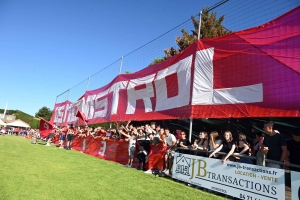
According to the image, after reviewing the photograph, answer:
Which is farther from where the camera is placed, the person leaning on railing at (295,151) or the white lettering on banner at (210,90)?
the white lettering on banner at (210,90)

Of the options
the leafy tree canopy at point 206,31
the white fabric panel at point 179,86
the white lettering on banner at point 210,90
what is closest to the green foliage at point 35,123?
the leafy tree canopy at point 206,31

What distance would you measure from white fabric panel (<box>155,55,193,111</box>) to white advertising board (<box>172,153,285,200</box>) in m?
2.40

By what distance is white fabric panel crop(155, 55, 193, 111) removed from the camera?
319 inches

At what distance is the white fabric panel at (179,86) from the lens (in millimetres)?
8094

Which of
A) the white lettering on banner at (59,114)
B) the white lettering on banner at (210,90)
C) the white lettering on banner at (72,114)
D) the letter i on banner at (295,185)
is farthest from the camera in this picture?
the white lettering on banner at (59,114)

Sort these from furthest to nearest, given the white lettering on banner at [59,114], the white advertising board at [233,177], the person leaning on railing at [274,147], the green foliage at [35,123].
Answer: the green foliage at [35,123], the white lettering on banner at [59,114], the person leaning on railing at [274,147], the white advertising board at [233,177]

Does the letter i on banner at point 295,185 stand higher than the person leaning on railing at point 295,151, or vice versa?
the person leaning on railing at point 295,151

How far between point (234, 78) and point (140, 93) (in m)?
5.45

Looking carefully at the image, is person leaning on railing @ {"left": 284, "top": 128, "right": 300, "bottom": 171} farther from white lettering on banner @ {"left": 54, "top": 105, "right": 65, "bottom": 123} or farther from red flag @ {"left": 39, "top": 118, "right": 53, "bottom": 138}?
white lettering on banner @ {"left": 54, "top": 105, "right": 65, "bottom": 123}

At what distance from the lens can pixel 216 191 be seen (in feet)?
17.3

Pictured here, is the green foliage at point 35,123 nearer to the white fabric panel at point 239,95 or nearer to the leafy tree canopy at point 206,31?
the leafy tree canopy at point 206,31

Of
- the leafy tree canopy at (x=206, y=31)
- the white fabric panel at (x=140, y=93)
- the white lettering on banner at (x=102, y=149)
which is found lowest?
the white lettering on banner at (x=102, y=149)

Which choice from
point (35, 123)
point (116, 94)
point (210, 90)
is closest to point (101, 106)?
point (116, 94)

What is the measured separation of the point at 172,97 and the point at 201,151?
3076 mm
